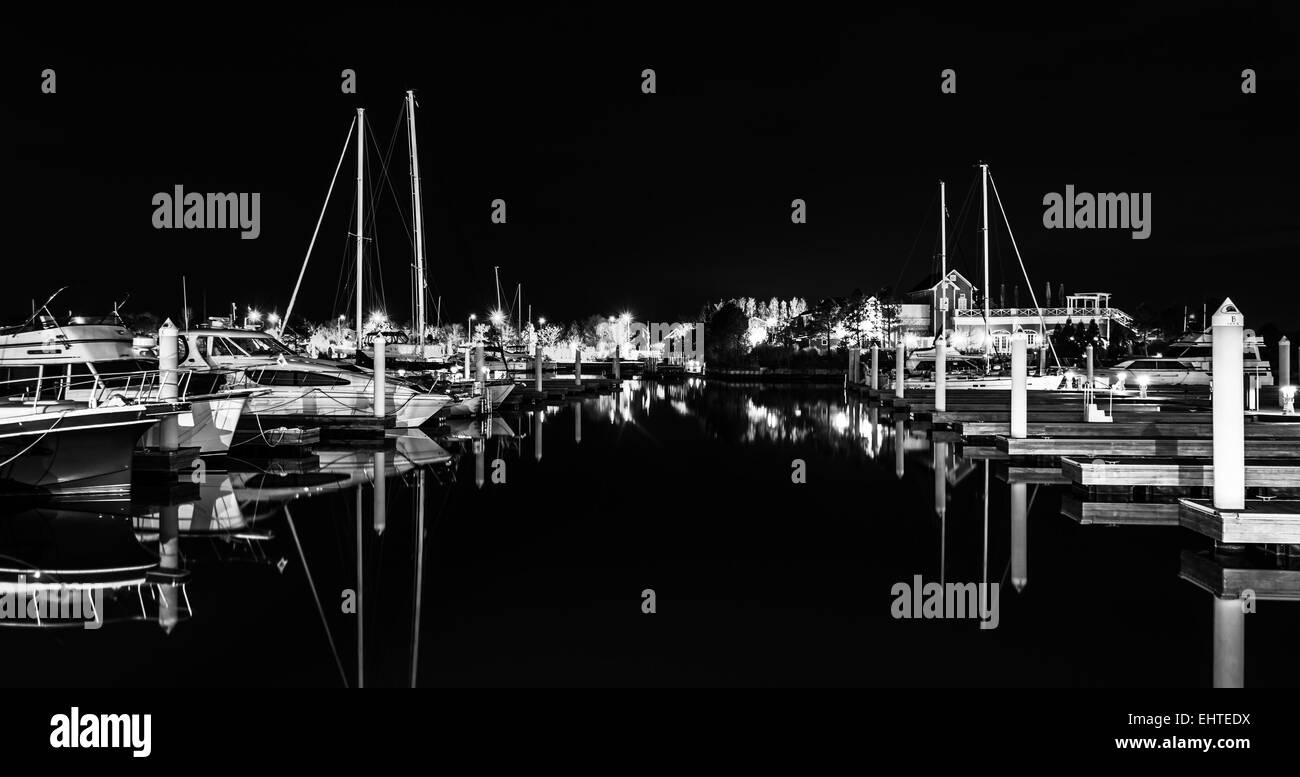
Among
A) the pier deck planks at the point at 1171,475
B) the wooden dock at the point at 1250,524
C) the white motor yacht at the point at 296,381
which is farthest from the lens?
the white motor yacht at the point at 296,381

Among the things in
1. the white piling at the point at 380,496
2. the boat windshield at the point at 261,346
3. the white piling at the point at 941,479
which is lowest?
the white piling at the point at 941,479

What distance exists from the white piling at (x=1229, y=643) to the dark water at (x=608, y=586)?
0.08 m

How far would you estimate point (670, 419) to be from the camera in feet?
113

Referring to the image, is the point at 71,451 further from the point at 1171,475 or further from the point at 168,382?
the point at 1171,475

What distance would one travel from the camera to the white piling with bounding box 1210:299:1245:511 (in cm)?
943

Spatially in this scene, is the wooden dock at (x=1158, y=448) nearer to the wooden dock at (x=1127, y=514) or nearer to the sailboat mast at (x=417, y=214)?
the wooden dock at (x=1127, y=514)

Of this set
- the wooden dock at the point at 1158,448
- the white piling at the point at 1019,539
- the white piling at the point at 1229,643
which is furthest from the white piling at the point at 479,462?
the white piling at the point at 1229,643

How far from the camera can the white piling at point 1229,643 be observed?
6.84m

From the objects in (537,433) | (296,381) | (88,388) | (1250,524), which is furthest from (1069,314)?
(88,388)

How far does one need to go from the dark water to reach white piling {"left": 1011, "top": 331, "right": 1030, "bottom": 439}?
1.77m

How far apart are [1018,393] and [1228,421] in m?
10.1

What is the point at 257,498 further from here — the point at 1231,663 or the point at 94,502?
the point at 1231,663
